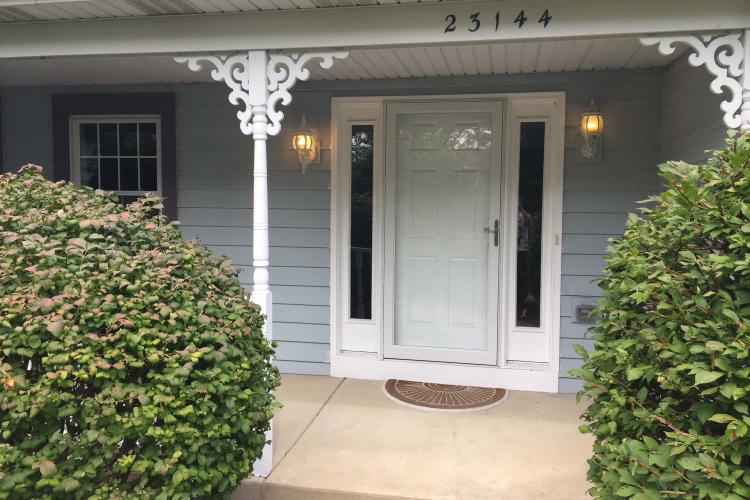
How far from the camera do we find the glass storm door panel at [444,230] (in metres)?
4.63

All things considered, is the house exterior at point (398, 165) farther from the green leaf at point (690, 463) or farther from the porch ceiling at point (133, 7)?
the green leaf at point (690, 463)

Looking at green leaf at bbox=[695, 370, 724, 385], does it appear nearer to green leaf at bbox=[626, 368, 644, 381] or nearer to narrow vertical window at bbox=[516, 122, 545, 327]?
green leaf at bbox=[626, 368, 644, 381]

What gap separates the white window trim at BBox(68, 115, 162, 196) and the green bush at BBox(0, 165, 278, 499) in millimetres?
2652

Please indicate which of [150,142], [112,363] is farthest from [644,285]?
[150,142]

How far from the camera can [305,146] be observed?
4746mm

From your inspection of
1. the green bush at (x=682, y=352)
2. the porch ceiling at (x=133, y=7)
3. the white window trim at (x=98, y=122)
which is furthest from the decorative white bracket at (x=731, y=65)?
the white window trim at (x=98, y=122)

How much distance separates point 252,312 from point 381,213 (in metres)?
2.21

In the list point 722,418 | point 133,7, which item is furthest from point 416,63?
point 722,418

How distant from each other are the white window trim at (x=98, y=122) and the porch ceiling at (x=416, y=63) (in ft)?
1.00

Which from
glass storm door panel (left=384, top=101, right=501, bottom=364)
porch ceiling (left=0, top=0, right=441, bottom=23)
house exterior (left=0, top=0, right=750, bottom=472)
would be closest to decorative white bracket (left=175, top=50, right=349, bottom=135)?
house exterior (left=0, top=0, right=750, bottom=472)

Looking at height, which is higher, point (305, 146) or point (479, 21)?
point (479, 21)

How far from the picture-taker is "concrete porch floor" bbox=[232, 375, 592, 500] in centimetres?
310

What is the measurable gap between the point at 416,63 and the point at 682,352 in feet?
9.54

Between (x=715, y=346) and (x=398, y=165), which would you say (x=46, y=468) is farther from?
(x=398, y=165)
